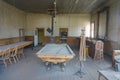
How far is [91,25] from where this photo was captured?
1327 centimetres

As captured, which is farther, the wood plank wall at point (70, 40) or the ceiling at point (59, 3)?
the wood plank wall at point (70, 40)

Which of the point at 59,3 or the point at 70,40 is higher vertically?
the point at 59,3

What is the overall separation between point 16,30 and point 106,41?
694 cm

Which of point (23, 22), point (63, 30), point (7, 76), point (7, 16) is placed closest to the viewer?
point (7, 76)

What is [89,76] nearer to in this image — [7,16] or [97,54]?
[97,54]

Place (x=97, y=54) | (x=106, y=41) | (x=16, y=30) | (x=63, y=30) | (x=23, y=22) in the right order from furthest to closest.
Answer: (x=63, y=30) < (x=23, y=22) < (x=16, y=30) < (x=106, y=41) < (x=97, y=54)

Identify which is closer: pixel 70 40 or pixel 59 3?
pixel 59 3

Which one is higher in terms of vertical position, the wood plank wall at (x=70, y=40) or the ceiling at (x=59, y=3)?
the ceiling at (x=59, y=3)

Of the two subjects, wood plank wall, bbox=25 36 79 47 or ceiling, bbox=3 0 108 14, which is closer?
ceiling, bbox=3 0 108 14

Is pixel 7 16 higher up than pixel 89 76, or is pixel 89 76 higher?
pixel 7 16

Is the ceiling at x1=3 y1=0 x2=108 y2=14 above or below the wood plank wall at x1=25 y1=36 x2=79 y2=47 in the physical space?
above

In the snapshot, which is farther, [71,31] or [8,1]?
[71,31]

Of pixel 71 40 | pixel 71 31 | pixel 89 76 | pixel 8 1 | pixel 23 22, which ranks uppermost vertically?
pixel 8 1

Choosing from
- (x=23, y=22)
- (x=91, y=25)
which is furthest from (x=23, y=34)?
(x=91, y=25)
